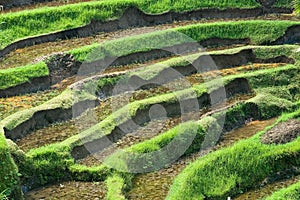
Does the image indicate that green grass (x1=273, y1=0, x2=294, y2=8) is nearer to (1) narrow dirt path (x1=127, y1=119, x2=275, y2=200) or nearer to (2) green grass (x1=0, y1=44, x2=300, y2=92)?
(2) green grass (x1=0, y1=44, x2=300, y2=92)

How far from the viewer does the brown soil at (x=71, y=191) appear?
45.8ft

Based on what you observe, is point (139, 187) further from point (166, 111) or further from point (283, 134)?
point (166, 111)

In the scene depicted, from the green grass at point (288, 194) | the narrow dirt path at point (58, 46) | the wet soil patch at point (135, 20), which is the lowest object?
the green grass at point (288, 194)

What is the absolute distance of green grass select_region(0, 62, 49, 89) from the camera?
18.9m

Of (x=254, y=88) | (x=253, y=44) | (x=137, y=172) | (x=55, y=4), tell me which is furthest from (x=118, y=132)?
(x=55, y=4)

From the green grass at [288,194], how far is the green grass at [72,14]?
1098cm

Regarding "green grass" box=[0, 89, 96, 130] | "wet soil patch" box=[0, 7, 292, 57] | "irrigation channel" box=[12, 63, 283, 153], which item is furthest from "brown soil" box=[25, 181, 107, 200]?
"wet soil patch" box=[0, 7, 292, 57]

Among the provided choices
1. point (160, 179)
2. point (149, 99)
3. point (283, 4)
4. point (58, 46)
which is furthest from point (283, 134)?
point (283, 4)

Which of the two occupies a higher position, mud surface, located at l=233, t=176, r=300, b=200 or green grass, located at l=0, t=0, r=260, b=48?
green grass, located at l=0, t=0, r=260, b=48

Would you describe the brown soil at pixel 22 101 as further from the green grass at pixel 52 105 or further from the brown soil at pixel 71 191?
the brown soil at pixel 71 191

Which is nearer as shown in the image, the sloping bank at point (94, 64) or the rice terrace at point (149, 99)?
the rice terrace at point (149, 99)

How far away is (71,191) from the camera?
1423cm

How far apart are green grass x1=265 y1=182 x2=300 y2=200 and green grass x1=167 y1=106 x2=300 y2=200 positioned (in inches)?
36.1

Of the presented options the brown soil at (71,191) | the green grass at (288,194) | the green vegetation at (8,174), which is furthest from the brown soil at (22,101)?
the green grass at (288,194)
